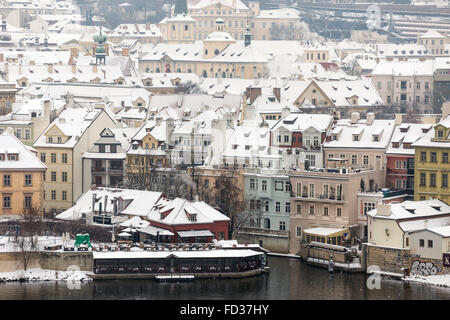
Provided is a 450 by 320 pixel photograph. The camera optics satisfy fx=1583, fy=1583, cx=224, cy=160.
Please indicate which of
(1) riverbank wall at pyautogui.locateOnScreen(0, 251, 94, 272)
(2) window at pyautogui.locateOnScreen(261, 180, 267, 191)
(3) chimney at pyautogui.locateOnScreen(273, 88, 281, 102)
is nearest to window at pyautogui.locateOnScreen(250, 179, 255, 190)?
(2) window at pyautogui.locateOnScreen(261, 180, 267, 191)

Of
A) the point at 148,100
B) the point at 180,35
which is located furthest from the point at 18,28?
the point at 148,100

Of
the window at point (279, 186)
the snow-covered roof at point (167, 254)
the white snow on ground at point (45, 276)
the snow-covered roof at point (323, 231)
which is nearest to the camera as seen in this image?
the white snow on ground at point (45, 276)

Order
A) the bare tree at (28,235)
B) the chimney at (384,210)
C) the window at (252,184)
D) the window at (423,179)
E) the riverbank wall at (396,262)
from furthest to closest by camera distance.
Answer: the window at (252,184) < the window at (423,179) < the chimney at (384,210) < the bare tree at (28,235) < the riverbank wall at (396,262)

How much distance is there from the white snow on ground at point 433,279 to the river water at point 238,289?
458mm

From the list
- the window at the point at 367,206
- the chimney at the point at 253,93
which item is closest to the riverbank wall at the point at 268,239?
the window at the point at 367,206

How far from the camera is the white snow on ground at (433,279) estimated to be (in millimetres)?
64125

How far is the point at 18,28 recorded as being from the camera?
200m

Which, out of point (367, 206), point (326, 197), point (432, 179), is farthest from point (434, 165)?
point (326, 197)

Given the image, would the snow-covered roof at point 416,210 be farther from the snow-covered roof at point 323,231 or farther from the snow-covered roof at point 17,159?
the snow-covered roof at point 17,159

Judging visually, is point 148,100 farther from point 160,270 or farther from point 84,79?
point 160,270

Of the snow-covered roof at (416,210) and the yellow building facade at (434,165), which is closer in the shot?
the snow-covered roof at (416,210)

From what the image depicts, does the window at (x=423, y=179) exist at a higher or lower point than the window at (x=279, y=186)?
higher

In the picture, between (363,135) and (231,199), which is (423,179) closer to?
(363,135)

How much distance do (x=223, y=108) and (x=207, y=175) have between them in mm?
16931
